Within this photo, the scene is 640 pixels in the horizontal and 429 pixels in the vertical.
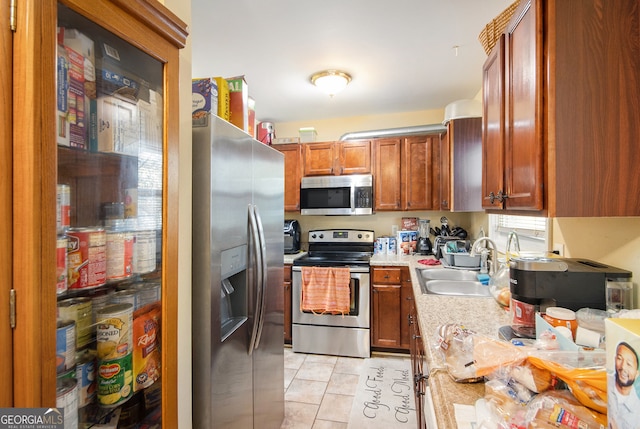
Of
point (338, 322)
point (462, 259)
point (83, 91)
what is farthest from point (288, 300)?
point (83, 91)

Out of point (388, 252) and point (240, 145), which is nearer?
point (240, 145)

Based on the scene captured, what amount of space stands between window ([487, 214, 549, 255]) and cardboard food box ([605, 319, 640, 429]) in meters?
1.43

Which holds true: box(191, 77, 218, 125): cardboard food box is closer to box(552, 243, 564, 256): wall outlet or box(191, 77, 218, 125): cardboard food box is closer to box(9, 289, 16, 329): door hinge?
box(9, 289, 16, 329): door hinge

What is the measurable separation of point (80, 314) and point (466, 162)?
2.99 meters

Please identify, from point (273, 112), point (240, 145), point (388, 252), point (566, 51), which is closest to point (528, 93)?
point (566, 51)

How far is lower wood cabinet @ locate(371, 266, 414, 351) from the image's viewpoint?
2.96 metres

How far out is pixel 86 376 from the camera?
800 millimetres

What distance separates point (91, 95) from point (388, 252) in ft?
10.4

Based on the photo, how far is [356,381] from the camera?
8.50 ft

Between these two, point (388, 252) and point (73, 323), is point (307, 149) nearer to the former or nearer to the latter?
point (388, 252)

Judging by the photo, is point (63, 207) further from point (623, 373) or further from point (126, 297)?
point (623, 373)

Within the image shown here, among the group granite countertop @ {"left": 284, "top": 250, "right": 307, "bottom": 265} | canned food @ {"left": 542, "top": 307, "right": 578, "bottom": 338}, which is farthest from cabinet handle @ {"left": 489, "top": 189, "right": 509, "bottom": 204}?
granite countertop @ {"left": 284, "top": 250, "right": 307, "bottom": 265}

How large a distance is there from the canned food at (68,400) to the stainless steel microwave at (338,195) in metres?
2.86

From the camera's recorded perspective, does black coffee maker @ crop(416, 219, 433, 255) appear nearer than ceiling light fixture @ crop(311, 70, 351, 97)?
No
